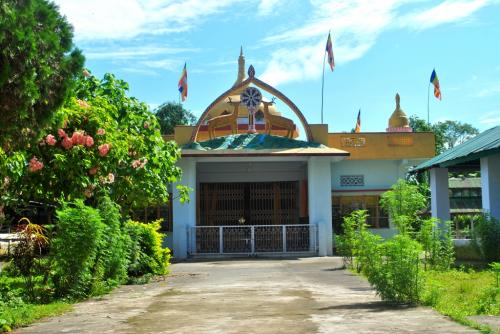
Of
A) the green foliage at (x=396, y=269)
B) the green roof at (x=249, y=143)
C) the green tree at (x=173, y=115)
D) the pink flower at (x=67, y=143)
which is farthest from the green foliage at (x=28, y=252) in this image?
the green tree at (x=173, y=115)

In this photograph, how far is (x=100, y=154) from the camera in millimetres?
11508

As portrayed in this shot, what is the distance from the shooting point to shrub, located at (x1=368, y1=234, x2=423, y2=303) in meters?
8.57

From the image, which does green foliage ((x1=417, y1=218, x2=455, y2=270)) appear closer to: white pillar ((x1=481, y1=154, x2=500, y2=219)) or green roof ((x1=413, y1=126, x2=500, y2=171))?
green roof ((x1=413, y1=126, x2=500, y2=171))

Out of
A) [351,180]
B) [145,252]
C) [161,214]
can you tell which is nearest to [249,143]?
[161,214]

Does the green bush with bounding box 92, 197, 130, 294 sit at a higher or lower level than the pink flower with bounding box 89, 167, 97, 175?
lower

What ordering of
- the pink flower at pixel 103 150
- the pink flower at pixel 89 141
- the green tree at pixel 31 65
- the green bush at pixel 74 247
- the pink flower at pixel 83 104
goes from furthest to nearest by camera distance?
1. the pink flower at pixel 83 104
2. the pink flower at pixel 103 150
3. the pink flower at pixel 89 141
4. the green bush at pixel 74 247
5. the green tree at pixel 31 65

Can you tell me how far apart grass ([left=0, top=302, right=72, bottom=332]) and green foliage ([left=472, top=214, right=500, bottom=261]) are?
10.2m

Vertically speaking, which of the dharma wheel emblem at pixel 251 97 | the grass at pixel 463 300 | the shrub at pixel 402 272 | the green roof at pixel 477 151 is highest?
the dharma wheel emblem at pixel 251 97

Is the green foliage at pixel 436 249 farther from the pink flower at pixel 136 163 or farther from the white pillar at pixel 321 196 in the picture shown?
the white pillar at pixel 321 196

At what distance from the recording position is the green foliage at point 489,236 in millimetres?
14938

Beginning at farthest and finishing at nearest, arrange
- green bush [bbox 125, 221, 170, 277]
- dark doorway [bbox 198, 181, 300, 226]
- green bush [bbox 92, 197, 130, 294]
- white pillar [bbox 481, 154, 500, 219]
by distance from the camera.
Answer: dark doorway [bbox 198, 181, 300, 226] → white pillar [bbox 481, 154, 500, 219] → green bush [bbox 125, 221, 170, 277] → green bush [bbox 92, 197, 130, 294]

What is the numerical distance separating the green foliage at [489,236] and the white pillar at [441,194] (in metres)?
3.86

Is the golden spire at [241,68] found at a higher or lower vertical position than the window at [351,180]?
higher

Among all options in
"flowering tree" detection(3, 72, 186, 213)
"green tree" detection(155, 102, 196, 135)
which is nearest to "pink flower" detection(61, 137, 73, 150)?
"flowering tree" detection(3, 72, 186, 213)
